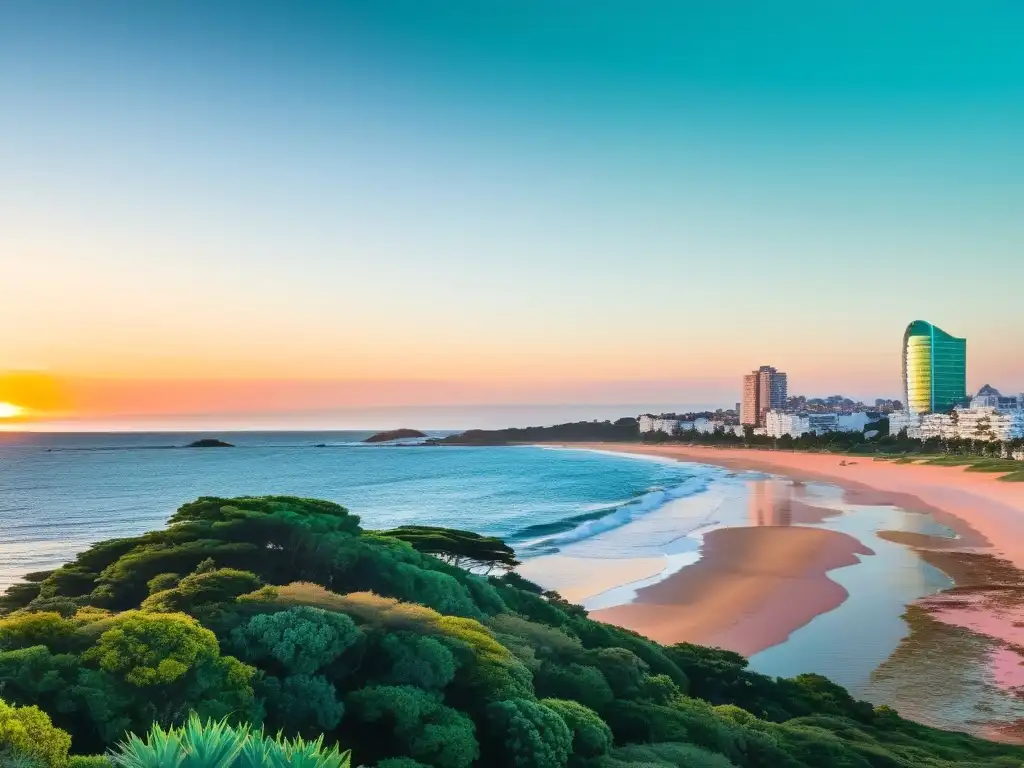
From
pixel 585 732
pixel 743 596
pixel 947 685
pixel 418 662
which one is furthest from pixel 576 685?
pixel 743 596

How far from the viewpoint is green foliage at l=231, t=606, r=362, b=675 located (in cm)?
822

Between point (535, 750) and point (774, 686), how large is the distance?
688 centimetres

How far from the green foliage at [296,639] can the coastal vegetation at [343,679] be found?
0.07 feet

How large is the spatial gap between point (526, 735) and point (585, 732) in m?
A: 0.76

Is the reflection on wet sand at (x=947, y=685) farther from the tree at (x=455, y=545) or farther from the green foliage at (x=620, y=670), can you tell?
the tree at (x=455, y=545)

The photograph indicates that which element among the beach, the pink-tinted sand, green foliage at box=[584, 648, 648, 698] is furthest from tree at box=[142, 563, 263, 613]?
the pink-tinted sand

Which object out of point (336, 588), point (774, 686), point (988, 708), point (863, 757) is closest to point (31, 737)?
point (336, 588)

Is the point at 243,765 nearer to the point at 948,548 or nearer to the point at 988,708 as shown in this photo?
the point at 988,708

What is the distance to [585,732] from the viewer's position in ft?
26.6

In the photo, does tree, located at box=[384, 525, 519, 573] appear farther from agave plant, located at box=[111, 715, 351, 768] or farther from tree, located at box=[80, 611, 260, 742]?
agave plant, located at box=[111, 715, 351, 768]

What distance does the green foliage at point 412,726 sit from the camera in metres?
7.34

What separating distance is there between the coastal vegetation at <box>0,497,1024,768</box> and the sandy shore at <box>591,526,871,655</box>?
7249 mm

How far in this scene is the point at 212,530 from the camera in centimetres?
1256

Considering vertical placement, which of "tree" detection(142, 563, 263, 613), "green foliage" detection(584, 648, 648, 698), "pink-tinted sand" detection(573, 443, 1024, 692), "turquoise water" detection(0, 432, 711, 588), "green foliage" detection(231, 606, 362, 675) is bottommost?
"turquoise water" detection(0, 432, 711, 588)
